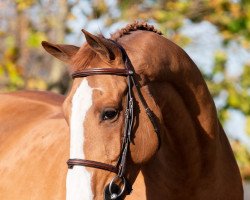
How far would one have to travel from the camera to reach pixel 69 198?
3430 mm

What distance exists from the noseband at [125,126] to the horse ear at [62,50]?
0.91 feet

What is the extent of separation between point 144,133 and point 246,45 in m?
5.35

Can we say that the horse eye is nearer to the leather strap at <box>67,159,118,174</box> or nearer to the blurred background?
the leather strap at <box>67,159,118,174</box>

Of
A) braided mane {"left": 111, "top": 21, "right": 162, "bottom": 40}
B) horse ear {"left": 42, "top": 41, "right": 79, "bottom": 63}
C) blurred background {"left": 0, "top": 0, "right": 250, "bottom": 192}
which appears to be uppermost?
blurred background {"left": 0, "top": 0, "right": 250, "bottom": 192}

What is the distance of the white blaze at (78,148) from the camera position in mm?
3428

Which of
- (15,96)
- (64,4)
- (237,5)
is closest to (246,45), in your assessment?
(237,5)

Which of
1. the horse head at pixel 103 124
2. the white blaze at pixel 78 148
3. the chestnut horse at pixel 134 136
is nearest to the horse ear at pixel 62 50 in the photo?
the chestnut horse at pixel 134 136

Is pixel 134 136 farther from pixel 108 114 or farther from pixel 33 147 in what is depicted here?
pixel 33 147

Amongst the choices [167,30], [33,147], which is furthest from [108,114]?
[167,30]

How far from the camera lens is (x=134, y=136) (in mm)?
3652

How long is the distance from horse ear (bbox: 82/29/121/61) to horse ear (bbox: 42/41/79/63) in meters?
0.30

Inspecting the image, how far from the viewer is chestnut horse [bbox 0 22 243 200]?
11.6 ft

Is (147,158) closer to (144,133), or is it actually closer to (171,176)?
(144,133)

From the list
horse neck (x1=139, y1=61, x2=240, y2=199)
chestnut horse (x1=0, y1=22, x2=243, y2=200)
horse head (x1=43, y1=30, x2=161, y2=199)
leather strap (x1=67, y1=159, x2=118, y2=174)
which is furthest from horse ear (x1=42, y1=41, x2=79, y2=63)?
leather strap (x1=67, y1=159, x2=118, y2=174)
